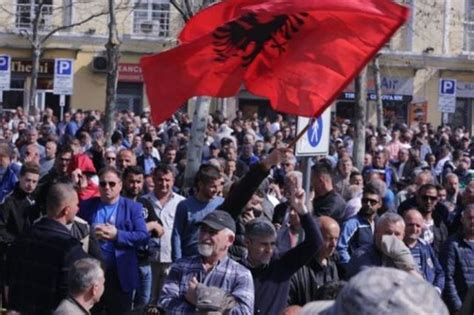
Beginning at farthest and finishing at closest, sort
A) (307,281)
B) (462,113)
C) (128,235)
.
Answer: (462,113)
(128,235)
(307,281)

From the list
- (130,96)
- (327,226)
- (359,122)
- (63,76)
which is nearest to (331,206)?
(327,226)

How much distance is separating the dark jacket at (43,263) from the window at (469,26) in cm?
4355

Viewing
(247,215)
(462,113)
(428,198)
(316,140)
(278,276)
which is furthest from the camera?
(462,113)

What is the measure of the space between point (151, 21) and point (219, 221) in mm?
42663

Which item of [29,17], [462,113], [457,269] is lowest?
[457,269]

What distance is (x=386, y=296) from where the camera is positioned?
3086mm

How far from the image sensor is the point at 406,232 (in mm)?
10547

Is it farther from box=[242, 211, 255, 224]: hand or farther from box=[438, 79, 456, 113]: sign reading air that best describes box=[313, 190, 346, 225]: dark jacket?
box=[438, 79, 456, 113]: sign reading air

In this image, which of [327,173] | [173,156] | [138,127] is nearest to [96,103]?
[138,127]

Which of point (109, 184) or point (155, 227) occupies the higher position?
point (109, 184)

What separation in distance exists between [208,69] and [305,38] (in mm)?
696

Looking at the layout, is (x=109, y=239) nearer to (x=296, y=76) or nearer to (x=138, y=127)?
(x=296, y=76)

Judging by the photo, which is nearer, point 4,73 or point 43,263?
point 43,263

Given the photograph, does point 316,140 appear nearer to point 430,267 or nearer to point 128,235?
point 430,267
